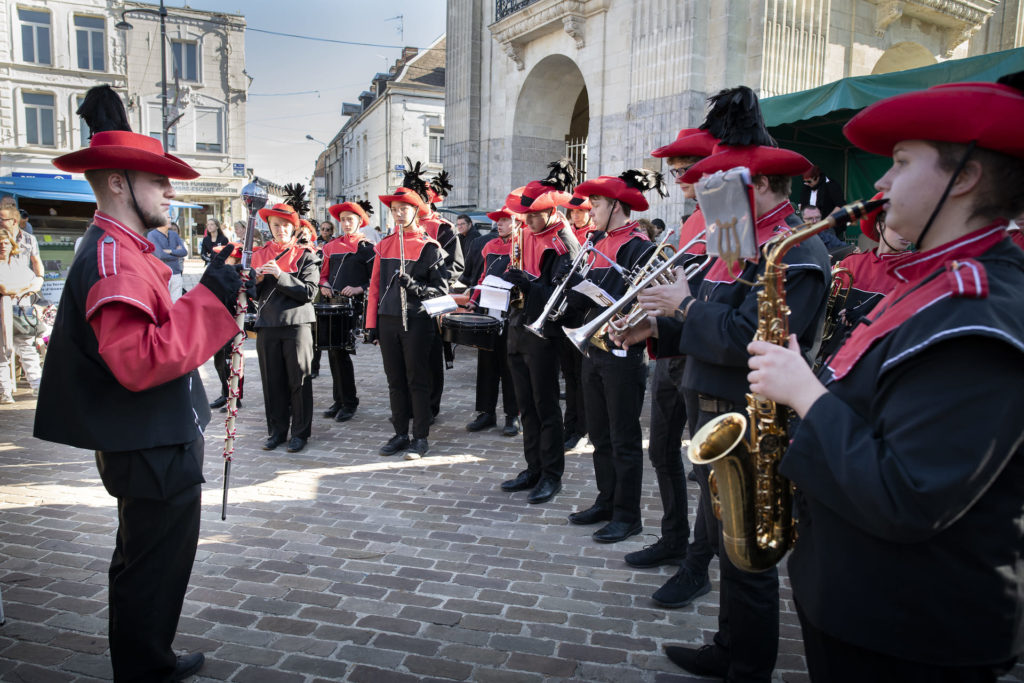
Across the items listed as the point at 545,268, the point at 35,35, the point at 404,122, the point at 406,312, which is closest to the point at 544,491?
the point at 545,268

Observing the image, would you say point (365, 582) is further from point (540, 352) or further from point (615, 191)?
point (615, 191)

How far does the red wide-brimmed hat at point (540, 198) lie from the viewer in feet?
18.4

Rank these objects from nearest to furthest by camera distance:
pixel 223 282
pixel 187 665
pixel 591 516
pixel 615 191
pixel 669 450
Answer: pixel 223 282, pixel 187 665, pixel 669 450, pixel 615 191, pixel 591 516

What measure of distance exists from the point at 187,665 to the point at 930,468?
3167 mm

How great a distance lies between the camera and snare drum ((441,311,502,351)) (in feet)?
22.5

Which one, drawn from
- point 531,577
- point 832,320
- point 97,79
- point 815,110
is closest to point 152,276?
point 531,577

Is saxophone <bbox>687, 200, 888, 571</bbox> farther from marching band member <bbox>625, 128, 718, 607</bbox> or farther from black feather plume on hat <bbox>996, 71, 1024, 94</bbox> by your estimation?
marching band member <bbox>625, 128, 718, 607</bbox>

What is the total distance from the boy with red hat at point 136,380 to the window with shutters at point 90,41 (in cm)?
3939

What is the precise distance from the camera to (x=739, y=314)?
276cm

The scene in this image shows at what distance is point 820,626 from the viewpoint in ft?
5.80

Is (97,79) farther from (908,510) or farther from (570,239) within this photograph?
(908,510)

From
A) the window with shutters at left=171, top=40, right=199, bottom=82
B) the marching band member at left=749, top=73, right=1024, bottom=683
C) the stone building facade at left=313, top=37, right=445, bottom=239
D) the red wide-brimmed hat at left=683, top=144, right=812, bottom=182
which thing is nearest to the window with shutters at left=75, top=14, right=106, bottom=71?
the window with shutters at left=171, top=40, right=199, bottom=82

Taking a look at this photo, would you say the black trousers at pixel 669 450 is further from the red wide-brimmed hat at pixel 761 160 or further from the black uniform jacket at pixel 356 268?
the black uniform jacket at pixel 356 268

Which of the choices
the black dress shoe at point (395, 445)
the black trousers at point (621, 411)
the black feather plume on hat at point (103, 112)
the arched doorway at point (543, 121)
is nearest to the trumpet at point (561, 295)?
the black trousers at point (621, 411)
